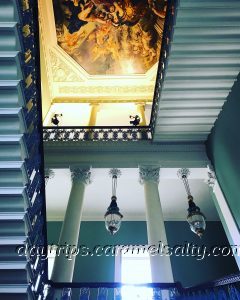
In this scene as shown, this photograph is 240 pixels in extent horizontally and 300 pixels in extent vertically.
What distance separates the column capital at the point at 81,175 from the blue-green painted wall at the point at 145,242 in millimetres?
2863

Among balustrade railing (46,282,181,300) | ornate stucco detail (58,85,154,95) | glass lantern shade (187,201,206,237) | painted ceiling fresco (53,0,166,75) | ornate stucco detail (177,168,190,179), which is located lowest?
balustrade railing (46,282,181,300)

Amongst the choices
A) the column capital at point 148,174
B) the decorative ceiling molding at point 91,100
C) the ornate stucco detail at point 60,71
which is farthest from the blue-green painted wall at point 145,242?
the ornate stucco detail at point 60,71

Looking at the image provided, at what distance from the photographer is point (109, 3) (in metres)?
11.8

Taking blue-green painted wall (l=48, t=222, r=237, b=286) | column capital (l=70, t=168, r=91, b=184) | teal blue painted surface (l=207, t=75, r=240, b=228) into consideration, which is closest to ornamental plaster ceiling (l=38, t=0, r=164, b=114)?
column capital (l=70, t=168, r=91, b=184)

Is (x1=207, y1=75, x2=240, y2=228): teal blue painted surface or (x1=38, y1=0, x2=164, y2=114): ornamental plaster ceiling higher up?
(x1=38, y1=0, x2=164, y2=114): ornamental plaster ceiling

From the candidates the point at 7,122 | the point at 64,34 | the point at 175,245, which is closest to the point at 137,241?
the point at 175,245

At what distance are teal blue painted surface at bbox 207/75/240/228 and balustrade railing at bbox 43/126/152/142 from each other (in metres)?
2.26

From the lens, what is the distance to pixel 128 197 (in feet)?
33.4

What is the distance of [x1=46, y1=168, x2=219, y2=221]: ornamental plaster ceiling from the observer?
9625mm

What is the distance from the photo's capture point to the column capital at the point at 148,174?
8141 mm

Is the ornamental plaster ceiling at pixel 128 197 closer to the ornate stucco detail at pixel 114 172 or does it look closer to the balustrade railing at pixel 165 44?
the ornate stucco detail at pixel 114 172

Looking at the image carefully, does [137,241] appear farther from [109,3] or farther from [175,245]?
[109,3]

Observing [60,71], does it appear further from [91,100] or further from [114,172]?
[114,172]

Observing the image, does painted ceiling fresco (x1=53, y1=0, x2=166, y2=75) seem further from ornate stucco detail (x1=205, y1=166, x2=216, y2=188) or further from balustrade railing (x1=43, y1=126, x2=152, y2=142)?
ornate stucco detail (x1=205, y1=166, x2=216, y2=188)
